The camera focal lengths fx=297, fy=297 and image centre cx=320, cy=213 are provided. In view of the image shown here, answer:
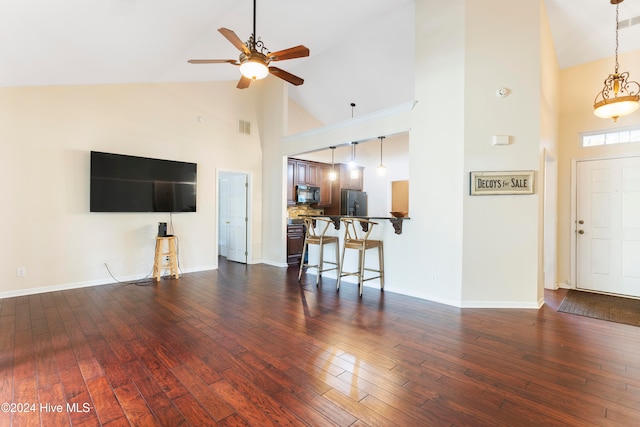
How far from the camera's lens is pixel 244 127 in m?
6.26

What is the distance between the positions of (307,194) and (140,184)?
3.52 metres

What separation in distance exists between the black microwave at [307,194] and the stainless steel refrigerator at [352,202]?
2.68 ft

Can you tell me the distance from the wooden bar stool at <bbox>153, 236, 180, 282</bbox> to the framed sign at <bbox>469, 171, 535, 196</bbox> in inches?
181

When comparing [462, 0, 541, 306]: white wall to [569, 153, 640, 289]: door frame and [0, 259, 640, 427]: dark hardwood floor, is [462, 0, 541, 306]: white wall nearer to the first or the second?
[0, 259, 640, 427]: dark hardwood floor

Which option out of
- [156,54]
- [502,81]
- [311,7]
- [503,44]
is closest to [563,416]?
[502,81]

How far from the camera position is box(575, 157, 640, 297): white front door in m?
4.10

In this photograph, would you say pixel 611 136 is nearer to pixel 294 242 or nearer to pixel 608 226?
pixel 608 226

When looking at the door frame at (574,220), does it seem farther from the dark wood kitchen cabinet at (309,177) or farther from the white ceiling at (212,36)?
the dark wood kitchen cabinet at (309,177)

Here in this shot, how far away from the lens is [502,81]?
3.52m

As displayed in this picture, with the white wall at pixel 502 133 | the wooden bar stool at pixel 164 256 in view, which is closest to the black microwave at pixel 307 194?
the wooden bar stool at pixel 164 256

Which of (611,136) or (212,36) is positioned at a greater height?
(212,36)

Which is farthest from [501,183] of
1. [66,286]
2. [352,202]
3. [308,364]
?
[66,286]

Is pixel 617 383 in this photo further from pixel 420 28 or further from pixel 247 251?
pixel 247 251

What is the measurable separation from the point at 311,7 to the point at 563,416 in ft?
15.2
